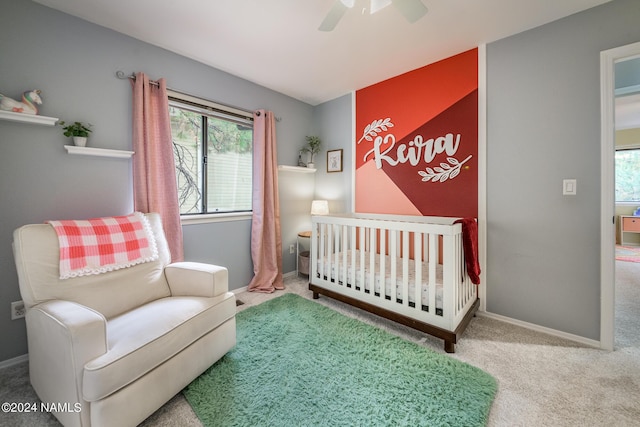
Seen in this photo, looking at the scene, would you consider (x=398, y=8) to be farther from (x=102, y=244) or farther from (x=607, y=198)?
(x=102, y=244)

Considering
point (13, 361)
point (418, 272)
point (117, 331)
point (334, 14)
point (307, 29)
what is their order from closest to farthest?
Result: 1. point (117, 331)
2. point (334, 14)
3. point (13, 361)
4. point (418, 272)
5. point (307, 29)

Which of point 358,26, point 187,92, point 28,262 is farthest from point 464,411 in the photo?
point 187,92

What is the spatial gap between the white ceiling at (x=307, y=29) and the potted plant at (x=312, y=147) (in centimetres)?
96

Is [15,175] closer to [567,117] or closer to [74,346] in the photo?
[74,346]

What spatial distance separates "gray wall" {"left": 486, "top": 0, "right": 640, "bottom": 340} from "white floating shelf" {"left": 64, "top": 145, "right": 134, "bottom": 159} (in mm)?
3088

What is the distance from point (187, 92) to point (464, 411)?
10.5ft

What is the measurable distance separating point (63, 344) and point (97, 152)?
4.66 ft

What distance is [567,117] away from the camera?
1.88 meters

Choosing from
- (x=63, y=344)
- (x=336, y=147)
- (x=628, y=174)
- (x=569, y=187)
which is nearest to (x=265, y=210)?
(x=336, y=147)

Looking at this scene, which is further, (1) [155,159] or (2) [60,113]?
(1) [155,159]

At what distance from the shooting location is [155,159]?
214cm

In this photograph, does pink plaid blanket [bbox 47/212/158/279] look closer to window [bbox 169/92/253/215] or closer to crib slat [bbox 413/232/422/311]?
window [bbox 169/92/253/215]

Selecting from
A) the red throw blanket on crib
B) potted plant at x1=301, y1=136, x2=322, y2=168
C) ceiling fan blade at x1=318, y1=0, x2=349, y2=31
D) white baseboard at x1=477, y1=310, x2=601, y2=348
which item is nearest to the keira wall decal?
the red throw blanket on crib

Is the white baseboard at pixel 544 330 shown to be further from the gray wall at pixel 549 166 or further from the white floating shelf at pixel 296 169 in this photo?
the white floating shelf at pixel 296 169
